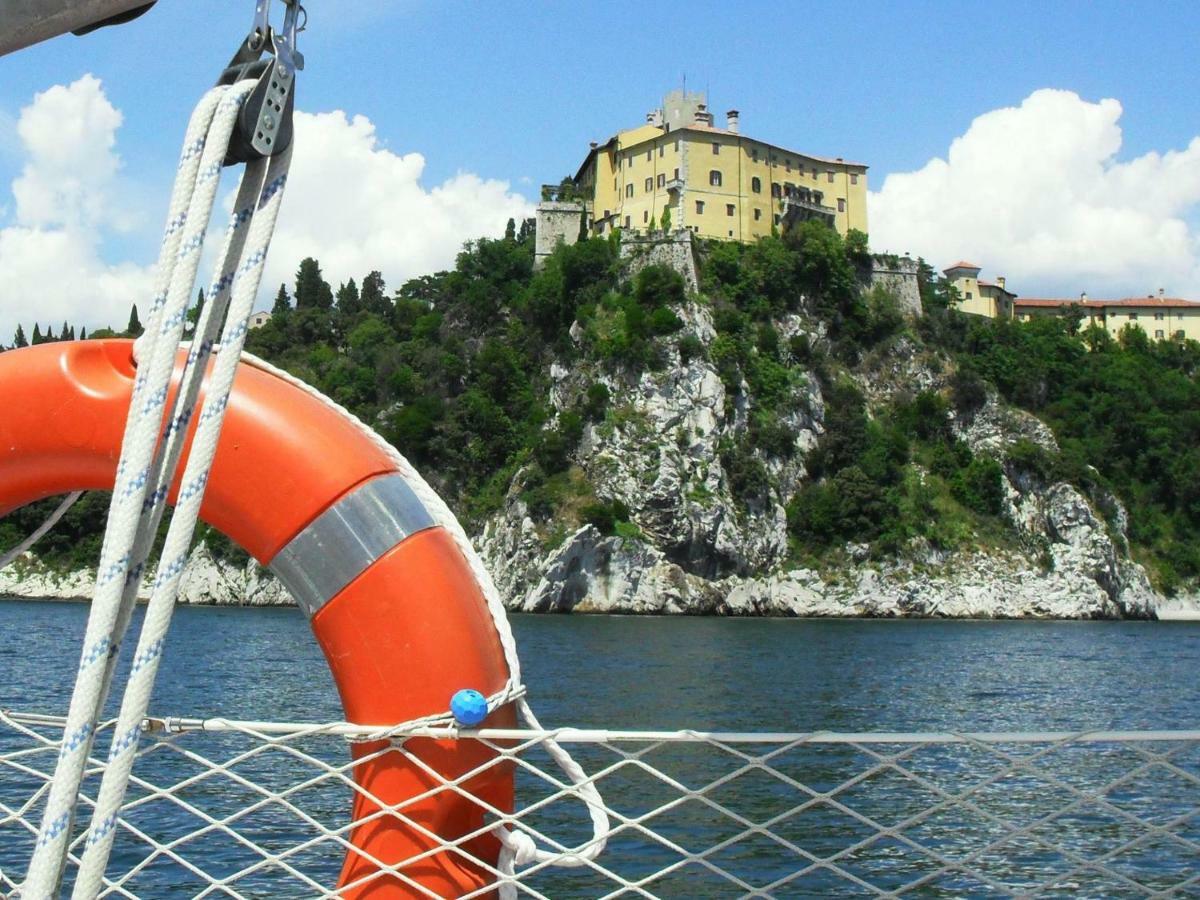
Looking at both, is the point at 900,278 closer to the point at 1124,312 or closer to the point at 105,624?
the point at 1124,312

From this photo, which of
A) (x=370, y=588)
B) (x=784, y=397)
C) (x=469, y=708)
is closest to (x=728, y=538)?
(x=784, y=397)

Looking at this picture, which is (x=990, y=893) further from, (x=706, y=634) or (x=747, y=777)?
(x=706, y=634)

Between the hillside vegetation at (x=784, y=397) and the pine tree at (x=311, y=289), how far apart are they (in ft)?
29.9

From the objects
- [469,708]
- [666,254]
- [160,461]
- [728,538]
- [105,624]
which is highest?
[666,254]

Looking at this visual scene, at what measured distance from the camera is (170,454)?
6.37 feet

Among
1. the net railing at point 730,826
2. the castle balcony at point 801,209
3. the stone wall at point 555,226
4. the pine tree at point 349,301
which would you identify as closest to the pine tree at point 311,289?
the pine tree at point 349,301

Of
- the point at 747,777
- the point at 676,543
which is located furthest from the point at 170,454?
the point at 676,543

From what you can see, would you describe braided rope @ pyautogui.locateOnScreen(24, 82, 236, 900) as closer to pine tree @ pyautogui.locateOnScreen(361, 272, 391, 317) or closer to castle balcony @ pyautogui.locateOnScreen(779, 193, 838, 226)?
castle balcony @ pyautogui.locateOnScreen(779, 193, 838, 226)

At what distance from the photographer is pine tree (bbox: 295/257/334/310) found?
246 ft

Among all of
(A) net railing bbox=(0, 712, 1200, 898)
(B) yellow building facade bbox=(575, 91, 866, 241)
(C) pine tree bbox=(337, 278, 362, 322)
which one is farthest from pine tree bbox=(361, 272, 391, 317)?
(A) net railing bbox=(0, 712, 1200, 898)

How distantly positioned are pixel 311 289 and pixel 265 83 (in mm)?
75639

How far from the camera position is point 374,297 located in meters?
75.8

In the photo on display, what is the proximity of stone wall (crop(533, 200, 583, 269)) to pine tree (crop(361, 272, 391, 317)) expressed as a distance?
14.8 m

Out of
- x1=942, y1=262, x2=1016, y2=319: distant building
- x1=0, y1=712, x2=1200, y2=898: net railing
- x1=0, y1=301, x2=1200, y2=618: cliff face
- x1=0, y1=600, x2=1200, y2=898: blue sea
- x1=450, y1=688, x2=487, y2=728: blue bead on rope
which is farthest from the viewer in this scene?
x1=942, y1=262, x2=1016, y2=319: distant building
